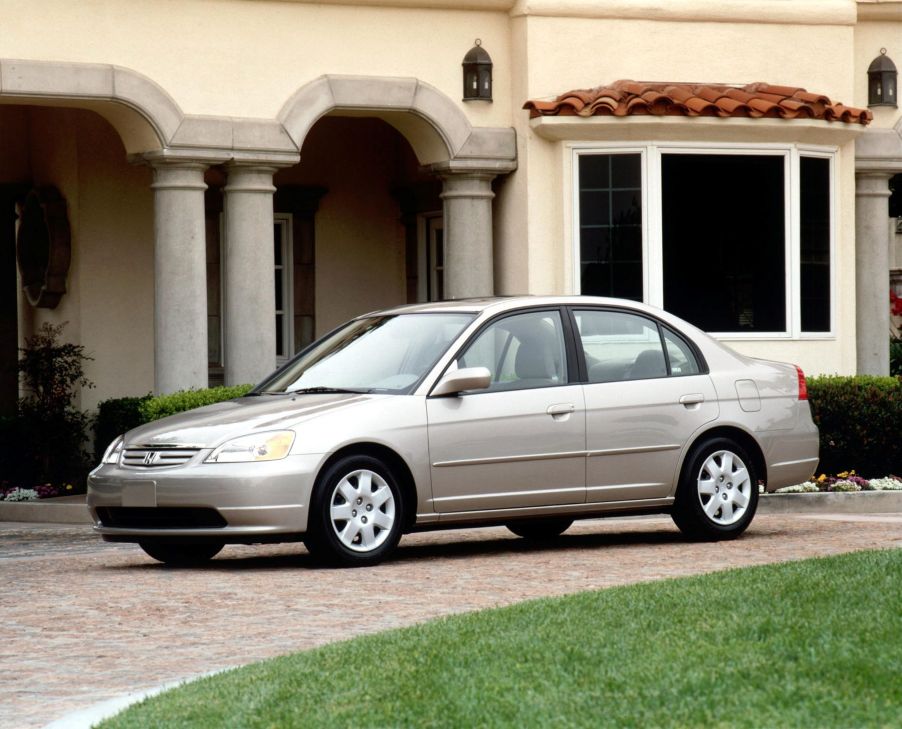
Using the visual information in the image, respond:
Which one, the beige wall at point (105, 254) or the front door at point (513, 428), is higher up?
the beige wall at point (105, 254)

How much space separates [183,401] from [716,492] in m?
5.83

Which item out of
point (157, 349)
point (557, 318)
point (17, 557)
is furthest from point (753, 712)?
point (157, 349)

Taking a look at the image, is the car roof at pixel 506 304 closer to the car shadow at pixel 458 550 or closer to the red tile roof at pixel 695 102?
the car shadow at pixel 458 550

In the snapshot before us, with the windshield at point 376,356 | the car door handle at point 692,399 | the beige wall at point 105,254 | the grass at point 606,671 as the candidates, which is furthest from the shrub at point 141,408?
the grass at point 606,671

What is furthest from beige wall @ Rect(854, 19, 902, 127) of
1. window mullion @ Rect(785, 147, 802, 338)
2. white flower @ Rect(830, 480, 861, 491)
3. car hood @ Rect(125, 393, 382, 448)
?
car hood @ Rect(125, 393, 382, 448)

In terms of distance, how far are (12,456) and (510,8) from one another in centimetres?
692

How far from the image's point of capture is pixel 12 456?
18.8 meters

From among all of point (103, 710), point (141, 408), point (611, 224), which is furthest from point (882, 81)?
point (103, 710)

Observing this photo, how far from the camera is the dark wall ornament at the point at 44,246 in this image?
19.0 m

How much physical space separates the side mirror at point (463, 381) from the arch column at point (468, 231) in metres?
7.44

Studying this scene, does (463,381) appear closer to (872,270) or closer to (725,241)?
(725,241)

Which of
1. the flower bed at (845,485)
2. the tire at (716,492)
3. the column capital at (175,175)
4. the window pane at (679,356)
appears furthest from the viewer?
the column capital at (175,175)

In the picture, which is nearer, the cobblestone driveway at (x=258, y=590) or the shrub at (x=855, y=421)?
the cobblestone driveway at (x=258, y=590)

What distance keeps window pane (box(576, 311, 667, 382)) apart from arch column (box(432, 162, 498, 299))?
6418 millimetres
